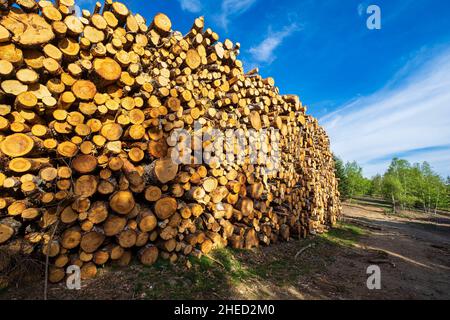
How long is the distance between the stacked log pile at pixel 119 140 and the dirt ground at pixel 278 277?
26cm

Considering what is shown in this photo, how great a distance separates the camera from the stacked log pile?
268 cm

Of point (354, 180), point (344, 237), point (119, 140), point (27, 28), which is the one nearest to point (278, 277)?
point (119, 140)

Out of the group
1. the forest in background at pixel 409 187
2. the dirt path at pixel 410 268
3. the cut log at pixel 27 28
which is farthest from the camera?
the forest in background at pixel 409 187

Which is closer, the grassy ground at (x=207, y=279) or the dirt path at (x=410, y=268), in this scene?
the grassy ground at (x=207, y=279)

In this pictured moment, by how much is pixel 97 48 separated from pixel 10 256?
290 cm

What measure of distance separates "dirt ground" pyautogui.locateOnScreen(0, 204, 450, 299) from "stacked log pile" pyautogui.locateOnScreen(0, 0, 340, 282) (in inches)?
10.1

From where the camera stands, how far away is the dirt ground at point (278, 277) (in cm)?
271

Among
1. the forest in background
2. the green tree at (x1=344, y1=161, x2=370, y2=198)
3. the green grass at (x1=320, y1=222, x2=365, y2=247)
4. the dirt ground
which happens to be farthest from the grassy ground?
the green tree at (x1=344, y1=161, x2=370, y2=198)

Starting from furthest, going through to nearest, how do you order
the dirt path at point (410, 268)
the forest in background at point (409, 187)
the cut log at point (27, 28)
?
the forest in background at point (409, 187)
the dirt path at point (410, 268)
the cut log at point (27, 28)

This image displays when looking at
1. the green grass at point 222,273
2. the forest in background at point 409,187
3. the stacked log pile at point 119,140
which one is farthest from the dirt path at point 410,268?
the forest in background at point 409,187

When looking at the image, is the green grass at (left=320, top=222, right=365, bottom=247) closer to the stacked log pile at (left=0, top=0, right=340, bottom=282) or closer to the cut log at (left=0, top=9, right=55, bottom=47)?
the stacked log pile at (left=0, top=0, right=340, bottom=282)

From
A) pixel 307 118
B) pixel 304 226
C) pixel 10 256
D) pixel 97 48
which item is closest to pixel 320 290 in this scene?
pixel 304 226

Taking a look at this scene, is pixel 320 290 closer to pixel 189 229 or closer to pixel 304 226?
pixel 189 229

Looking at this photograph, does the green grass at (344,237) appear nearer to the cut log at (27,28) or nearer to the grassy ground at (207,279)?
the grassy ground at (207,279)
